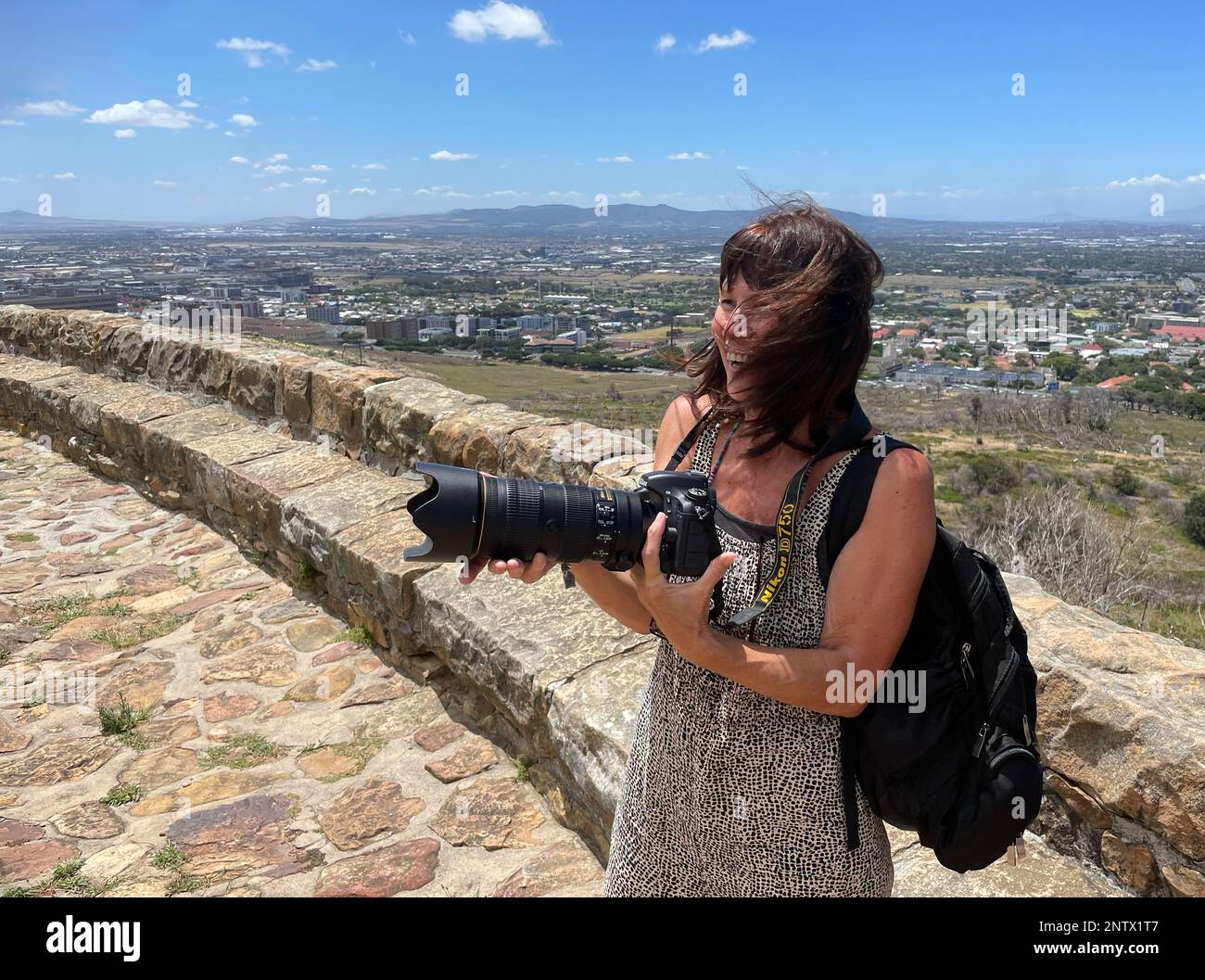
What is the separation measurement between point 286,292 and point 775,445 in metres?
11.2

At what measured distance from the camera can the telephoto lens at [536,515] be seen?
48.5 inches

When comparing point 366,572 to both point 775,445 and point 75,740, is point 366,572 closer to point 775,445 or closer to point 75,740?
point 75,740

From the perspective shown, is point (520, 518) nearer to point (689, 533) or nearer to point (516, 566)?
point (516, 566)

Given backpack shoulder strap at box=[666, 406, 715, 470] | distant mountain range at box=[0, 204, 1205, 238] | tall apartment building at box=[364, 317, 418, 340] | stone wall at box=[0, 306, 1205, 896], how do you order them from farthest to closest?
distant mountain range at box=[0, 204, 1205, 238], tall apartment building at box=[364, 317, 418, 340], stone wall at box=[0, 306, 1205, 896], backpack shoulder strap at box=[666, 406, 715, 470]

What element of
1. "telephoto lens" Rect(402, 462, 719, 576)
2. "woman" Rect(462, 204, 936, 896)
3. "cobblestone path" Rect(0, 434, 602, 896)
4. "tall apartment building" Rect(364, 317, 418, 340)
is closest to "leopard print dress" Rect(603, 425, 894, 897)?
"woman" Rect(462, 204, 936, 896)

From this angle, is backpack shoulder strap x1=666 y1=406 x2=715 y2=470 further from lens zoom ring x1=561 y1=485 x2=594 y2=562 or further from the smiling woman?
lens zoom ring x1=561 y1=485 x2=594 y2=562

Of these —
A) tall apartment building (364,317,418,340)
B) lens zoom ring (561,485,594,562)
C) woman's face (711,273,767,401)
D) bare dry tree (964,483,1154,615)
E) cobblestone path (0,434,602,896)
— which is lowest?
bare dry tree (964,483,1154,615)

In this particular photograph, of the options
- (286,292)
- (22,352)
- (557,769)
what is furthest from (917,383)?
(557,769)

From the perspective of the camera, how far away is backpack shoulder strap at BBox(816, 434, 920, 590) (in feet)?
3.71

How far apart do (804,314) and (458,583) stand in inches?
85.1
